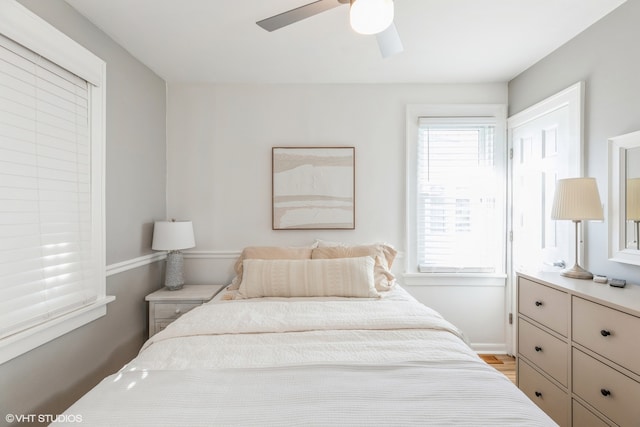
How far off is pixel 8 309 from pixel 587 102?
11.4 feet

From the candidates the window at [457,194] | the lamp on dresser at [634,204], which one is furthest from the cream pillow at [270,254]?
the lamp on dresser at [634,204]

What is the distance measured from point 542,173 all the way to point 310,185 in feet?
6.30

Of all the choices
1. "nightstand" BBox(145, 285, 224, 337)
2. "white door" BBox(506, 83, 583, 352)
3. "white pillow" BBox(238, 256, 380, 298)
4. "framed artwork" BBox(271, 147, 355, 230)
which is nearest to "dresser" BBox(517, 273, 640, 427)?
"white door" BBox(506, 83, 583, 352)

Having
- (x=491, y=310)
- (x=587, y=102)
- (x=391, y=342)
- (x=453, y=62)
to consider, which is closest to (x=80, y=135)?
(x=391, y=342)

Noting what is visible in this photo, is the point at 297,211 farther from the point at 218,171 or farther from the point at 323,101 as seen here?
the point at 323,101

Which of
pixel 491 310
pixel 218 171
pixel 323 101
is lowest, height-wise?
pixel 491 310

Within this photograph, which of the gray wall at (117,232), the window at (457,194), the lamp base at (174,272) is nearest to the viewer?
the gray wall at (117,232)

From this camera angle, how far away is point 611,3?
1.87 m

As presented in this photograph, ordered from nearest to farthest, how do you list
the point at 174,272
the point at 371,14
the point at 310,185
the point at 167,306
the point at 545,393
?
the point at 371,14, the point at 545,393, the point at 167,306, the point at 174,272, the point at 310,185

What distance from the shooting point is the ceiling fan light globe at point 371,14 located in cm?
128

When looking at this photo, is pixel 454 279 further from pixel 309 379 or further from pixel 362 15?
pixel 362 15

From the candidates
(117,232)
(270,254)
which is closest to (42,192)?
(117,232)

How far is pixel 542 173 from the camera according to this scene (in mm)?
2561

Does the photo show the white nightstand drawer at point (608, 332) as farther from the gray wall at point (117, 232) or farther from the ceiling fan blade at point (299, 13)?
the gray wall at point (117, 232)
